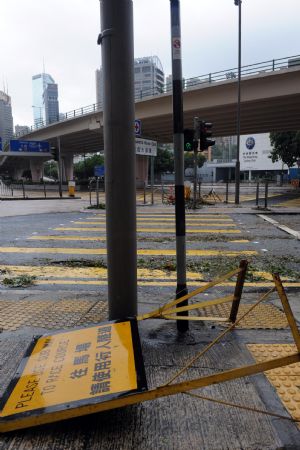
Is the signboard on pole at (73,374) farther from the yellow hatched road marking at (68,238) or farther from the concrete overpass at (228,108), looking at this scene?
the concrete overpass at (228,108)

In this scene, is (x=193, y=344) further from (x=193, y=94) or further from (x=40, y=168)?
(x=40, y=168)

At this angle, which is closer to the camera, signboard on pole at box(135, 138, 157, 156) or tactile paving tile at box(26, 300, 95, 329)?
tactile paving tile at box(26, 300, 95, 329)

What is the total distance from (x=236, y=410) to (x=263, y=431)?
0.24m

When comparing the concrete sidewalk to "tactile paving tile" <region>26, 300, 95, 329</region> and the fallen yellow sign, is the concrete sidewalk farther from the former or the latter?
"tactile paving tile" <region>26, 300, 95, 329</region>

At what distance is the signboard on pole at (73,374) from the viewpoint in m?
2.39

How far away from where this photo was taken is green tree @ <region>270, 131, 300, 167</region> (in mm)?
40406

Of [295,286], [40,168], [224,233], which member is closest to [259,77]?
[224,233]

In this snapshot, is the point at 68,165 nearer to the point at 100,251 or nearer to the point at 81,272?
the point at 100,251

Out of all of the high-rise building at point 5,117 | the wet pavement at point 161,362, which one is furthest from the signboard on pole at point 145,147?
the high-rise building at point 5,117

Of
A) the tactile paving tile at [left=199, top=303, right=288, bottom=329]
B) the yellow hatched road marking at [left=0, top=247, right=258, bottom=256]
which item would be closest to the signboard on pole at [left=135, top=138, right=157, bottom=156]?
the yellow hatched road marking at [left=0, top=247, right=258, bottom=256]

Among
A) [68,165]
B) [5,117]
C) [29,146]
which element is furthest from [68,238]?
[5,117]

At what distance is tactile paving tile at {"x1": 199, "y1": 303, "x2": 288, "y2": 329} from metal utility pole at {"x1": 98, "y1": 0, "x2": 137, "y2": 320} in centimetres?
116

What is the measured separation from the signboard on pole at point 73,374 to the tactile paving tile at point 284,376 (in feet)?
3.38

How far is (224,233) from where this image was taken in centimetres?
1092
